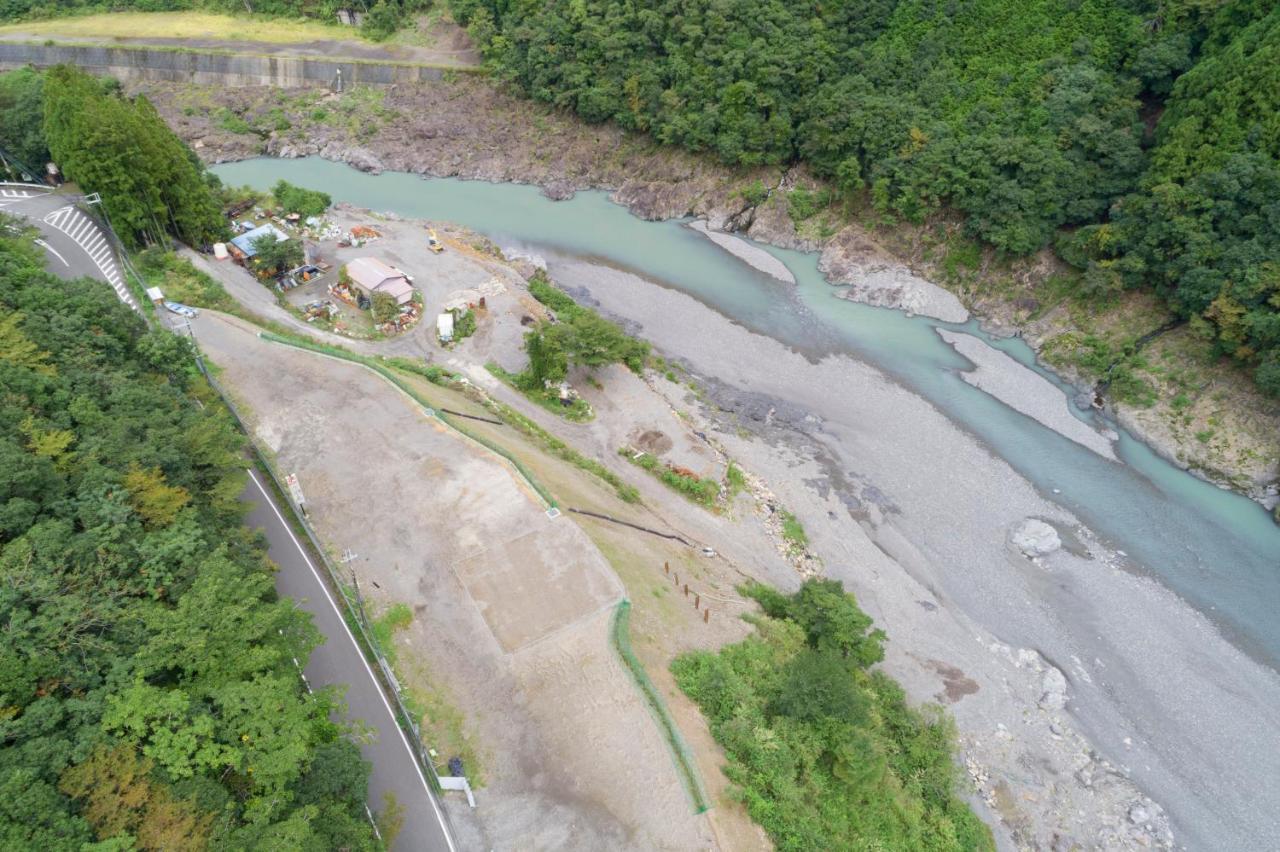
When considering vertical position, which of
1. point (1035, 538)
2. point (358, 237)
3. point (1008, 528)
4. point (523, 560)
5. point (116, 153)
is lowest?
point (358, 237)

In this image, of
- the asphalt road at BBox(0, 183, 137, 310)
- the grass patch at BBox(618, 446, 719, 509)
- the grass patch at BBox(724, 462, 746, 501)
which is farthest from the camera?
the asphalt road at BBox(0, 183, 137, 310)

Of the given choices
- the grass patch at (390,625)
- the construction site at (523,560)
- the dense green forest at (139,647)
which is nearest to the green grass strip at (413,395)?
the construction site at (523,560)

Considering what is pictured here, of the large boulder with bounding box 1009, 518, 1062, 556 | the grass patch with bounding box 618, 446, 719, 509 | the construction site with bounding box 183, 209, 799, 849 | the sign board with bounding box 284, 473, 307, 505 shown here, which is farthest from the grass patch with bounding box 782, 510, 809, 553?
the sign board with bounding box 284, 473, 307, 505

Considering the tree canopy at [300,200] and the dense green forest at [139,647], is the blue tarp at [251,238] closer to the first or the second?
the tree canopy at [300,200]

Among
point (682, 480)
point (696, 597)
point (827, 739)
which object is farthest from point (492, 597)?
point (682, 480)

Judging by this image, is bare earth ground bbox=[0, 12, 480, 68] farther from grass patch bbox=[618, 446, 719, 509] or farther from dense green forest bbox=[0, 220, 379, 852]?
dense green forest bbox=[0, 220, 379, 852]

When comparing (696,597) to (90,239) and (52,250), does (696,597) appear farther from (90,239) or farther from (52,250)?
(90,239)
